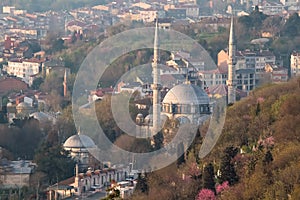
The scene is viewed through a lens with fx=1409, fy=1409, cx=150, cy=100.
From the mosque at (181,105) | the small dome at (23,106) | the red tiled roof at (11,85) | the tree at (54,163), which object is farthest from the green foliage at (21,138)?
the red tiled roof at (11,85)

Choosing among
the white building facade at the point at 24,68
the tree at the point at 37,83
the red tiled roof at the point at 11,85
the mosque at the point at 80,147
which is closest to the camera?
the mosque at the point at 80,147

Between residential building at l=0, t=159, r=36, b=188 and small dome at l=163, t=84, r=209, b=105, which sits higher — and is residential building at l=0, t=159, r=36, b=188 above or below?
below

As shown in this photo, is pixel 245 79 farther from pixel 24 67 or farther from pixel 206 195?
pixel 206 195

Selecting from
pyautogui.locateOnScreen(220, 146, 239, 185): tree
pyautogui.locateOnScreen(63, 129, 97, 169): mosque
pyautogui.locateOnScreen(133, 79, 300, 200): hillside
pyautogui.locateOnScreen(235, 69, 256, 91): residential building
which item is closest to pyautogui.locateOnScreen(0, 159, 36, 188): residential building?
pyautogui.locateOnScreen(63, 129, 97, 169): mosque

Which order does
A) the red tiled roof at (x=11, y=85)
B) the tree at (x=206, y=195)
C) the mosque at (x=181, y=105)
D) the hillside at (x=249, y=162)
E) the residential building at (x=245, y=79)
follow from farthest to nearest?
the red tiled roof at (x=11, y=85)
the residential building at (x=245, y=79)
the mosque at (x=181, y=105)
the tree at (x=206, y=195)
the hillside at (x=249, y=162)

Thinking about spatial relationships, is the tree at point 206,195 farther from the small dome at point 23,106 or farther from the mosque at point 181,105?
the small dome at point 23,106

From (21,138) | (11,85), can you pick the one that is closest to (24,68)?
(11,85)

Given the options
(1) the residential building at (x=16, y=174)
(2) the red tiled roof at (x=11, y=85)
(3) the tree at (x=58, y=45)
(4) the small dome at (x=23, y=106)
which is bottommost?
(1) the residential building at (x=16, y=174)

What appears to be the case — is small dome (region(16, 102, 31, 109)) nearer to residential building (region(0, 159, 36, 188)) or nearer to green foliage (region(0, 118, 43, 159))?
green foliage (region(0, 118, 43, 159))
